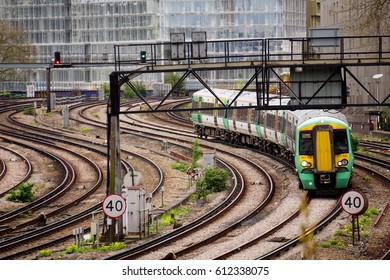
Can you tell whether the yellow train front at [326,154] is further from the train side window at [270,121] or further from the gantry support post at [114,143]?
the train side window at [270,121]

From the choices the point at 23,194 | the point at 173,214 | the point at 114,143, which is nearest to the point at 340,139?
the point at 173,214

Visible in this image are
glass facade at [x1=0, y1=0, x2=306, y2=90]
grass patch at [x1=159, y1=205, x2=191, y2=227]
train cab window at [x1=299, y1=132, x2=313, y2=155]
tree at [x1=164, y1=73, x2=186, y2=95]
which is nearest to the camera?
grass patch at [x1=159, y1=205, x2=191, y2=227]

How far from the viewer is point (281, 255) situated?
31594mm

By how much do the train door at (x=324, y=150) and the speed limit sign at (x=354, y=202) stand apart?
35.1 ft

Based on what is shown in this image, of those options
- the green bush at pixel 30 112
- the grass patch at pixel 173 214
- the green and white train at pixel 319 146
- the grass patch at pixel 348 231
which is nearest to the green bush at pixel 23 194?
the grass patch at pixel 173 214

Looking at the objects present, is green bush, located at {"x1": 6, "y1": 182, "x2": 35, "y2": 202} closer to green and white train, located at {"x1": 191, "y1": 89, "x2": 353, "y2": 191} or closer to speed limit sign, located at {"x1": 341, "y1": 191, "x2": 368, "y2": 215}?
green and white train, located at {"x1": 191, "y1": 89, "x2": 353, "y2": 191}

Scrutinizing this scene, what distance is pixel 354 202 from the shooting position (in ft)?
103

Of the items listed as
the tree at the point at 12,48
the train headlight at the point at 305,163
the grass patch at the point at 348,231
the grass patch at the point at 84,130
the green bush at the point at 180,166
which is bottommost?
the green bush at the point at 180,166

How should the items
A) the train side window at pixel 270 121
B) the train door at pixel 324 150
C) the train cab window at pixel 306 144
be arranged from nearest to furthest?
the train door at pixel 324 150 < the train cab window at pixel 306 144 < the train side window at pixel 270 121

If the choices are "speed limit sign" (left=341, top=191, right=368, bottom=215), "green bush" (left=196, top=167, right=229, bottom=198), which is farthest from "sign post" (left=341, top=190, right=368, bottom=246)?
"green bush" (left=196, top=167, right=229, bottom=198)

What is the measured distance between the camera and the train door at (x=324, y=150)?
42.2 m

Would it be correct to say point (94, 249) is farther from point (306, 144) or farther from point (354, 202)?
point (306, 144)

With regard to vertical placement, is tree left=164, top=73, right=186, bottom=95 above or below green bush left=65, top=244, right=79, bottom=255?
above

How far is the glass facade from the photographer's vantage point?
420ft
